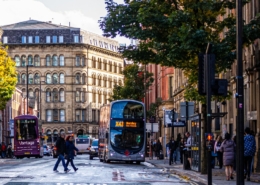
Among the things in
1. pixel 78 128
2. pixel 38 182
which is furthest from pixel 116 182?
pixel 78 128

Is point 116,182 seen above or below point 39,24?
below

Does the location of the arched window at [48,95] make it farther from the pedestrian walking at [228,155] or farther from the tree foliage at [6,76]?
the pedestrian walking at [228,155]

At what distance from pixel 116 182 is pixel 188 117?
39.1ft

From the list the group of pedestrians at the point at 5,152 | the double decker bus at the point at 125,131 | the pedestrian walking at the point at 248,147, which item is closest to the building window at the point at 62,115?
the group of pedestrians at the point at 5,152

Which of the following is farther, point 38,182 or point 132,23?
point 132,23

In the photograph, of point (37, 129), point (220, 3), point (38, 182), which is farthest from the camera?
point (37, 129)

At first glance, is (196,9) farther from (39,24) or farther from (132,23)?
(39,24)

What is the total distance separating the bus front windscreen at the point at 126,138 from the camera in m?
52.8

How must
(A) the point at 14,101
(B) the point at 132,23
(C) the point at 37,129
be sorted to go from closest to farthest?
(B) the point at 132,23 < (C) the point at 37,129 < (A) the point at 14,101

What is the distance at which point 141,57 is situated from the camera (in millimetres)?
37312

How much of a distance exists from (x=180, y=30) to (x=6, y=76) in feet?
122

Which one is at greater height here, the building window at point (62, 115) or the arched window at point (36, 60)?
the arched window at point (36, 60)

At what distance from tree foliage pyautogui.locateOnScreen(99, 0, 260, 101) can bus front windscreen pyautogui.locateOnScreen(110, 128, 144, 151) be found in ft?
52.3

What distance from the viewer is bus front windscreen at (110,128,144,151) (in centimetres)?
5278
